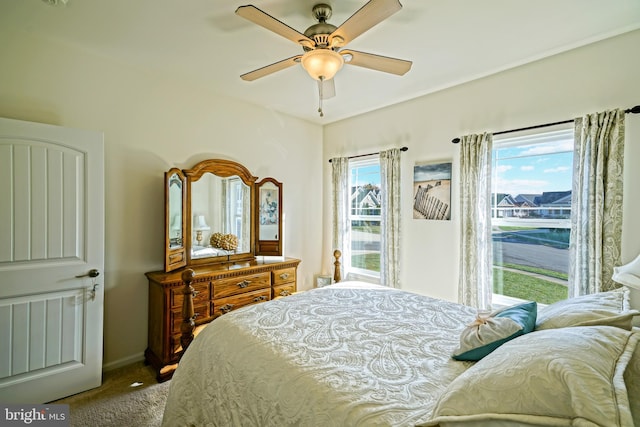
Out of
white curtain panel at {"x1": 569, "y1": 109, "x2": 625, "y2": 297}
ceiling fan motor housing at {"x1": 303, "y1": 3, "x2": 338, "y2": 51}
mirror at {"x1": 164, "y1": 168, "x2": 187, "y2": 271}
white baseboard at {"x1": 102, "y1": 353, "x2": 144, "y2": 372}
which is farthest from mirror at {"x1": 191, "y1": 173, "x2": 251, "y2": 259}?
white curtain panel at {"x1": 569, "y1": 109, "x2": 625, "y2": 297}

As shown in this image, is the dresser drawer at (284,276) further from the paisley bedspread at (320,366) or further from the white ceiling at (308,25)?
the white ceiling at (308,25)

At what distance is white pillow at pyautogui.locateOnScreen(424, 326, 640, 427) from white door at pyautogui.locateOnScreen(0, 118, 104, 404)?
104 inches

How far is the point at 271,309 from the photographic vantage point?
1.97m

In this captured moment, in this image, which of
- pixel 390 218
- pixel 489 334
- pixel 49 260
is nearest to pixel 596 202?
pixel 489 334

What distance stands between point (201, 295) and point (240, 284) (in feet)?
1.34

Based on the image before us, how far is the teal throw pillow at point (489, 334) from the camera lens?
1.26m

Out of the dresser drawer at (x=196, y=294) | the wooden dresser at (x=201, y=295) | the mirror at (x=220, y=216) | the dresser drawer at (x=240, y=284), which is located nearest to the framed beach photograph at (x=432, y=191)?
the wooden dresser at (x=201, y=295)

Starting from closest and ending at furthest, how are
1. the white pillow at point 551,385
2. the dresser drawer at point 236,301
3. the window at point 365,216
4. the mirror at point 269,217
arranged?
the white pillow at point 551,385, the dresser drawer at point 236,301, the mirror at point 269,217, the window at point 365,216

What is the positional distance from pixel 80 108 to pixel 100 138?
1.36ft

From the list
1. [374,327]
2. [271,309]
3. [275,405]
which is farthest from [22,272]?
[374,327]

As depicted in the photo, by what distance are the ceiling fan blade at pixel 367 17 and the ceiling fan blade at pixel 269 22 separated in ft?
0.58

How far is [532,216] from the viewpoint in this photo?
2.64 meters

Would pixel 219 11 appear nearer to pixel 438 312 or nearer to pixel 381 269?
pixel 438 312

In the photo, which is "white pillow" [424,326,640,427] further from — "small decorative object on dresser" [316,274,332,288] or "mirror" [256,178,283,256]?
"small decorative object on dresser" [316,274,332,288]
